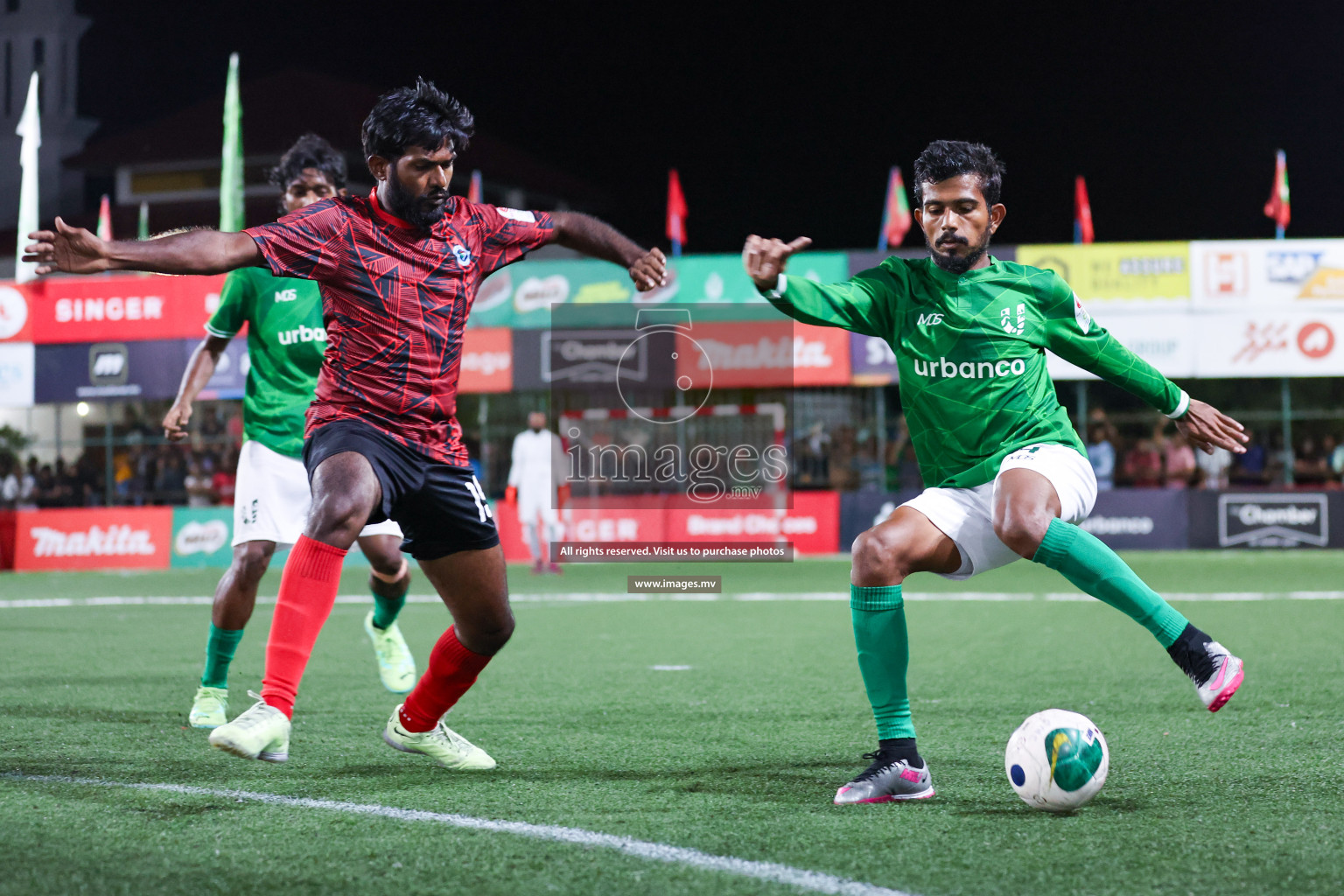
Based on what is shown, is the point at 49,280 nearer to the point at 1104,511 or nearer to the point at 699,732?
the point at 1104,511

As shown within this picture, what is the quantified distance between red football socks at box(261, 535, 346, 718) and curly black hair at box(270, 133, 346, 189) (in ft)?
8.76

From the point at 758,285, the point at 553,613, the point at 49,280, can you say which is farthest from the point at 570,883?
the point at 49,280

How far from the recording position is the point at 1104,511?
846 inches

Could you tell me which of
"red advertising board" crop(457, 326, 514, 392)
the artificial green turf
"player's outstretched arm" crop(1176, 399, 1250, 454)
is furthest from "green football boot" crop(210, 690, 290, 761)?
"red advertising board" crop(457, 326, 514, 392)

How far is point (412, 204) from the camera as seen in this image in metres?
4.30

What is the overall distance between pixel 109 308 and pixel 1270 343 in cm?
2027

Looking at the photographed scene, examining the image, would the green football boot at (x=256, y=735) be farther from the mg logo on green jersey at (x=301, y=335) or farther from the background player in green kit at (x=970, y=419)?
the mg logo on green jersey at (x=301, y=335)

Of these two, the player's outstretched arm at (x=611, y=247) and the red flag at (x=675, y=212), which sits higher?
the red flag at (x=675, y=212)

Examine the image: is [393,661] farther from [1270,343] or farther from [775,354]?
[1270,343]

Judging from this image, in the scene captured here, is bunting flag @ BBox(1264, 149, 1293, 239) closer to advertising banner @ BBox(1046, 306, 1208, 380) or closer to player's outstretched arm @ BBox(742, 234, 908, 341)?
advertising banner @ BBox(1046, 306, 1208, 380)

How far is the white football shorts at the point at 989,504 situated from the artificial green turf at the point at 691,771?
30.1 inches

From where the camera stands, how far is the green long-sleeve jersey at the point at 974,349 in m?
4.54

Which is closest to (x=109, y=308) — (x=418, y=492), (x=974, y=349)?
(x=418, y=492)
